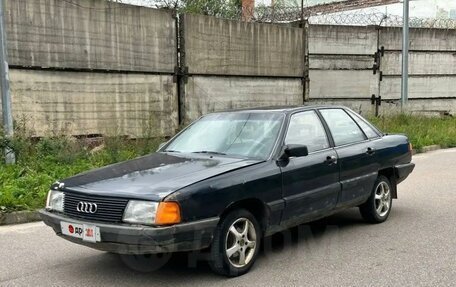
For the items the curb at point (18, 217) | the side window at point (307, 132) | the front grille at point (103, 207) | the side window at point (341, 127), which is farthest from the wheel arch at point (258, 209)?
the curb at point (18, 217)

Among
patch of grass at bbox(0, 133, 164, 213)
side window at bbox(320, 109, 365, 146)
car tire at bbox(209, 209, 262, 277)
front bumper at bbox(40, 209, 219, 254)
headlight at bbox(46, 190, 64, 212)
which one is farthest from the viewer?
patch of grass at bbox(0, 133, 164, 213)

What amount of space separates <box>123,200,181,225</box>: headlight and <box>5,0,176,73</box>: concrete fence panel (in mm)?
6280

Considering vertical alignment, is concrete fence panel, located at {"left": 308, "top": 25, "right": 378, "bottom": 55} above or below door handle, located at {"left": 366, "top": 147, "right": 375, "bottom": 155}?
above

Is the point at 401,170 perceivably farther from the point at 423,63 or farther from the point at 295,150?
the point at 423,63

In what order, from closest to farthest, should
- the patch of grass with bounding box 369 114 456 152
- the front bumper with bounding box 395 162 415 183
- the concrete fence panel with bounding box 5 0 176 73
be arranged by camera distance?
1. the front bumper with bounding box 395 162 415 183
2. the concrete fence panel with bounding box 5 0 176 73
3. the patch of grass with bounding box 369 114 456 152

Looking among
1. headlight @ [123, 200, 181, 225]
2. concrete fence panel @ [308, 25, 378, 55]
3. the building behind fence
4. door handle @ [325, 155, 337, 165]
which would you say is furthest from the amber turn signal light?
concrete fence panel @ [308, 25, 378, 55]

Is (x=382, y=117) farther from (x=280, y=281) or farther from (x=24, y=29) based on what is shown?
(x=280, y=281)

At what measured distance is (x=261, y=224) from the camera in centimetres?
486

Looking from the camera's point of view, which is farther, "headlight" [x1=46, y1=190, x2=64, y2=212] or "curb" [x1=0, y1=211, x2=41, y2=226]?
"curb" [x1=0, y1=211, x2=41, y2=226]

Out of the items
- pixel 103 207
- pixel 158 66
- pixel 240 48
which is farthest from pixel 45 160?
pixel 240 48

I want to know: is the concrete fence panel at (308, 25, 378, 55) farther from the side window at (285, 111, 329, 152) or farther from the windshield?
the windshield

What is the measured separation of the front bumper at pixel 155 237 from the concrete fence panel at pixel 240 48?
827cm

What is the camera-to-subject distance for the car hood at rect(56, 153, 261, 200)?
167 inches

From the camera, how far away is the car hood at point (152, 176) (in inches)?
167
